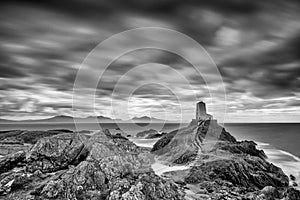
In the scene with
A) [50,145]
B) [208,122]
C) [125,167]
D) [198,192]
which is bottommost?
[198,192]

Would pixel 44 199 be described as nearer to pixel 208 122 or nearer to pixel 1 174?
pixel 1 174

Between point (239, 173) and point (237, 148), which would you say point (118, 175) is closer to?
point (239, 173)

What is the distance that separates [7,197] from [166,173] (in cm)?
1591

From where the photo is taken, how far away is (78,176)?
51.8 feet

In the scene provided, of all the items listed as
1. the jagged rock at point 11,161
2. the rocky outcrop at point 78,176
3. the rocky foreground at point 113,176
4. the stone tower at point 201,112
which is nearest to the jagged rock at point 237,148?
the rocky foreground at point 113,176

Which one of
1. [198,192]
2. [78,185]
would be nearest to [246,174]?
[198,192]

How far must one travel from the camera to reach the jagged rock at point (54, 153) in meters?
18.5

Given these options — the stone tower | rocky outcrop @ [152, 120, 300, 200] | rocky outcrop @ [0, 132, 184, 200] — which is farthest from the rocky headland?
rocky outcrop @ [0, 132, 184, 200]

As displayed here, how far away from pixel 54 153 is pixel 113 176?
647 centimetres

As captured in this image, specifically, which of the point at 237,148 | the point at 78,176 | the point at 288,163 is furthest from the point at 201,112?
the point at 78,176

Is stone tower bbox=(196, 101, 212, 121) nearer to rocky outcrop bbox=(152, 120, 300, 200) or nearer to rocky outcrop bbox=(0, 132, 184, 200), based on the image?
rocky outcrop bbox=(152, 120, 300, 200)

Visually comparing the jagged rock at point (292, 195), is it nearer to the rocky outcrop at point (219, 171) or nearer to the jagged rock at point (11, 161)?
the rocky outcrop at point (219, 171)

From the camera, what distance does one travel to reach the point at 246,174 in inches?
958

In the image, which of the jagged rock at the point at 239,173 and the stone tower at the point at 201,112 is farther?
the stone tower at the point at 201,112
